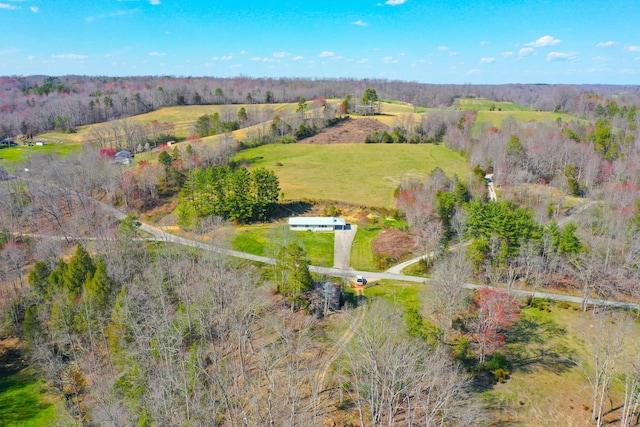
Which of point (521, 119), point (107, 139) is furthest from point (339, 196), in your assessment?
point (521, 119)

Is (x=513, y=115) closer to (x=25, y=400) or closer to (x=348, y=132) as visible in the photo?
(x=348, y=132)

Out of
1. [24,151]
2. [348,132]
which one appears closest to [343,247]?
[348,132]

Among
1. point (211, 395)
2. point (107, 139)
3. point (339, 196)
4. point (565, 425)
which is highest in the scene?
point (107, 139)

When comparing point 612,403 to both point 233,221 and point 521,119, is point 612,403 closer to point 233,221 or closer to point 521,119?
point 233,221

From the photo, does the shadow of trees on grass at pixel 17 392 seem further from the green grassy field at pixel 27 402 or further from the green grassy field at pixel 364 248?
the green grassy field at pixel 364 248

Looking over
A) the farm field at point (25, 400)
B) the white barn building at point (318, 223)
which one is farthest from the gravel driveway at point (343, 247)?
the farm field at point (25, 400)
